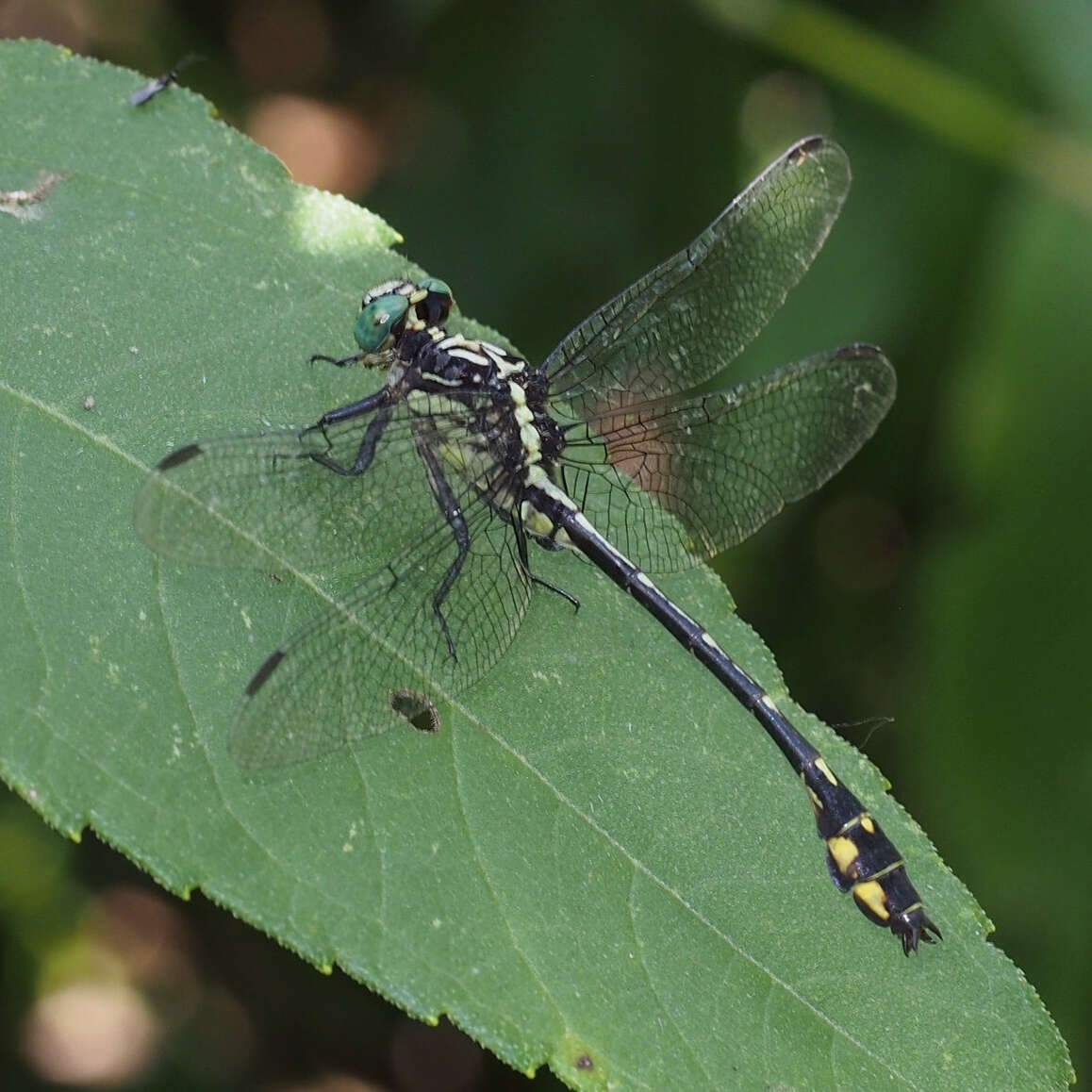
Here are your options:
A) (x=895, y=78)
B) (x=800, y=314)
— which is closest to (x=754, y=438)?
(x=800, y=314)

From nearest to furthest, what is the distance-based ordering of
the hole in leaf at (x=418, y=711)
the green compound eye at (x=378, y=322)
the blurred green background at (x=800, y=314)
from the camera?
the hole in leaf at (x=418, y=711)
the green compound eye at (x=378, y=322)
the blurred green background at (x=800, y=314)

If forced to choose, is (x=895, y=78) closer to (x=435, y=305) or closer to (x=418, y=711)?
(x=435, y=305)

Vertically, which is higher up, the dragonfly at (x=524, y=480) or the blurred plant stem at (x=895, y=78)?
the blurred plant stem at (x=895, y=78)

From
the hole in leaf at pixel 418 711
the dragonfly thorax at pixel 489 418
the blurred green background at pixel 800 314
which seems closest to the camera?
the hole in leaf at pixel 418 711

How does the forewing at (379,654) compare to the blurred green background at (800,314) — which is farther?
the blurred green background at (800,314)

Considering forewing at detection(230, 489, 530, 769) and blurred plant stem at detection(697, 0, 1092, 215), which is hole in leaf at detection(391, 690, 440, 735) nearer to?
forewing at detection(230, 489, 530, 769)

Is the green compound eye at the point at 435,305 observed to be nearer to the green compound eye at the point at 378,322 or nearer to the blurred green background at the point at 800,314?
the green compound eye at the point at 378,322

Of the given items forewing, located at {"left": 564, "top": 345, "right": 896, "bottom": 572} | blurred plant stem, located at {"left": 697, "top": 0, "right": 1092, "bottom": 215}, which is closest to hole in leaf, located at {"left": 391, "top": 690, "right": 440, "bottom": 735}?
forewing, located at {"left": 564, "top": 345, "right": 896, "bottom": 572}

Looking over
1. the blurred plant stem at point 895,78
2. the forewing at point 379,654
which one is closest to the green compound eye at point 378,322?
the forewing at point 379,654
